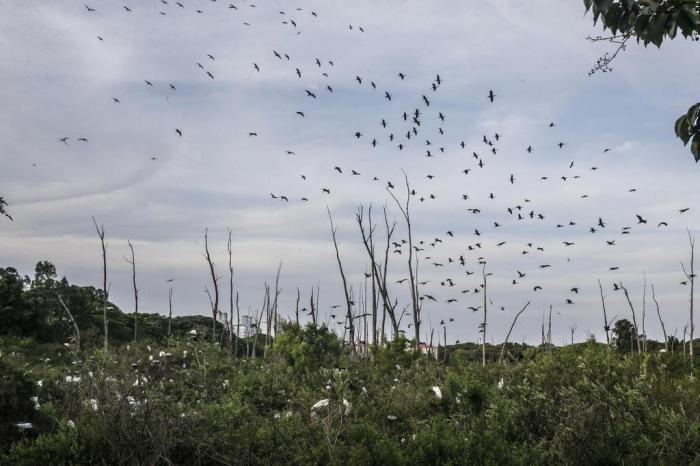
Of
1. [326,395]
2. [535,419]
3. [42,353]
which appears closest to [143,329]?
[42,353]

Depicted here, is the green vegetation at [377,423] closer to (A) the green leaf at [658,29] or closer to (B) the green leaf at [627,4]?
(A) the green leaf at [658,29]

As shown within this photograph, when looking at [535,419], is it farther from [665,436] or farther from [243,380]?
[243,380]

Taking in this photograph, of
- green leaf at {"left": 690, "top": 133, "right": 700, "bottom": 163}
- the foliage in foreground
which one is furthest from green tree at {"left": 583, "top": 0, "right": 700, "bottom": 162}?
the foliage in foreground

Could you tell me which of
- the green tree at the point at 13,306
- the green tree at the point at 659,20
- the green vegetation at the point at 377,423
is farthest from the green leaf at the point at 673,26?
the green tree at the point at 13,306

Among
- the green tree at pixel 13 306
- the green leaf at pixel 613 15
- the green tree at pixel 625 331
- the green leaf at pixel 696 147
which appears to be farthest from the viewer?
the green tree at pixel 625 331

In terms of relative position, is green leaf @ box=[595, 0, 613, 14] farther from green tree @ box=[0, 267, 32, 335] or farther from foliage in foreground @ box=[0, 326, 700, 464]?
green tree @ box=[0, 267, 32, 335]

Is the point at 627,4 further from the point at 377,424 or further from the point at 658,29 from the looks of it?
the point at 377,424

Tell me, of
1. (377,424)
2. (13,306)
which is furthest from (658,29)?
(13,306)

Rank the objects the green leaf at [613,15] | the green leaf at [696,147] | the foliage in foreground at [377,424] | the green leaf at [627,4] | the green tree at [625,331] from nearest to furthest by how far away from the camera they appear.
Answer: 1. the green leaf at [627,4]
2. the green leaf at [696,147]
3. the green leaf at [613,15]
4. the foliage in foreground at [377,424]
5. the green tree at [625,331]

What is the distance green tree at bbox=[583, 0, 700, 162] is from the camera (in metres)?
4.93

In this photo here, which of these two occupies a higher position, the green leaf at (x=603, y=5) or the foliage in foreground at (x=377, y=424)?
the green leaf at (x=603, y=5)

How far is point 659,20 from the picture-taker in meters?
5.02

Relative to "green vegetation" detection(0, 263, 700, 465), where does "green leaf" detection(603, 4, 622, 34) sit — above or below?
above

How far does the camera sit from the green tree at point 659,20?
493 cm
